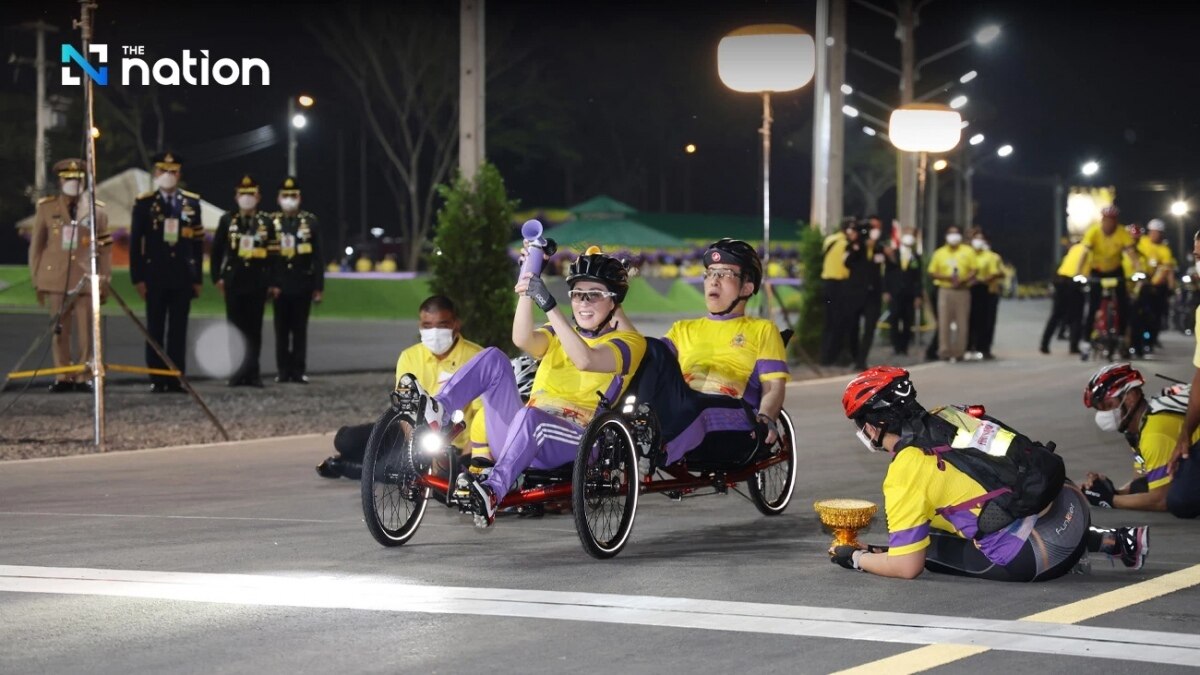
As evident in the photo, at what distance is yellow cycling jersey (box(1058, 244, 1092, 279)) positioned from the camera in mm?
25438

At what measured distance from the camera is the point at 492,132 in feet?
227

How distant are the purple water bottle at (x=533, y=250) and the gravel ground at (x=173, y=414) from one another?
604cm

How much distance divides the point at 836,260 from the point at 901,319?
160 inches

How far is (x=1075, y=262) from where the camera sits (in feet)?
85.5

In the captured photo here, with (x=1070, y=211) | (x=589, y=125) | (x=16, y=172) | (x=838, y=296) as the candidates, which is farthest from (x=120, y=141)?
(x=838, y=296)

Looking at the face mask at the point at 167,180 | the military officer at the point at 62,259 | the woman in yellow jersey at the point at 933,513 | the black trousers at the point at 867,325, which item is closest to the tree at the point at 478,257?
the face mask at the point at 167,180

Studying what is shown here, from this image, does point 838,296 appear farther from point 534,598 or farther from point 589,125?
point 589,125

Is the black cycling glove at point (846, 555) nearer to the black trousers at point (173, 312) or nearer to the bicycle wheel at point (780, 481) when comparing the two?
the bicycle wheel at point (780, 481)

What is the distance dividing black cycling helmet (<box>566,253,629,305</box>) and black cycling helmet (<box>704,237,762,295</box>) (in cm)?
112

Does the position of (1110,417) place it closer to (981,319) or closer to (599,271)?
(599,271)

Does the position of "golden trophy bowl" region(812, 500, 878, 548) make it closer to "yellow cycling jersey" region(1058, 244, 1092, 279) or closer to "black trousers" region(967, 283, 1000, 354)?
"yellow cycling jersey" region(1058, 244, 1092, 279)

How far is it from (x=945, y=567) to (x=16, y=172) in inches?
2247

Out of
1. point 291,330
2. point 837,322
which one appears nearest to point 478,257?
point 291,330

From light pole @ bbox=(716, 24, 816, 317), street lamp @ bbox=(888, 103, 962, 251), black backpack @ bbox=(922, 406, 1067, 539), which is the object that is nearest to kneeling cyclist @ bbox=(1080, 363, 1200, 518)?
black backpack @ bbox=(922, 406, 1067, 539)
